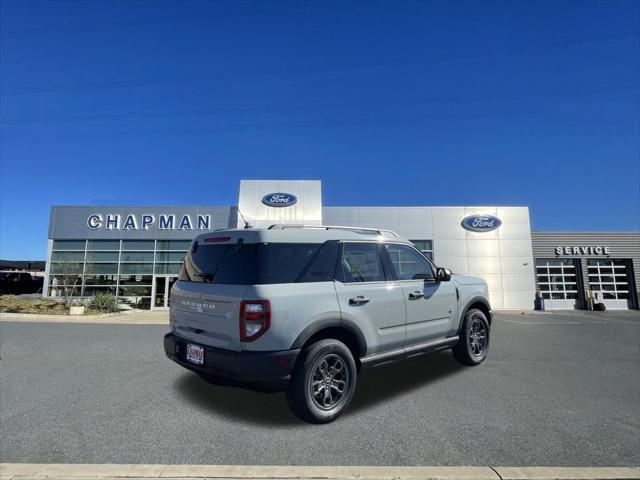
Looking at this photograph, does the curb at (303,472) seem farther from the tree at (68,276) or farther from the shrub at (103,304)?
the tree at (68,276)

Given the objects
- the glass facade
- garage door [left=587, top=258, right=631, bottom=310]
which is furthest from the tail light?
garage door [left=587, top=258, right=631, bottom=310]

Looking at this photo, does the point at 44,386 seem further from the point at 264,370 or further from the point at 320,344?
the point at 320,344

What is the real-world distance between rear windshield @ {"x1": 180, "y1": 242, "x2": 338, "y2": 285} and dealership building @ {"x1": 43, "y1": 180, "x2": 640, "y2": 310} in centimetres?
1680

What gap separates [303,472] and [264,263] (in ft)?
5.92

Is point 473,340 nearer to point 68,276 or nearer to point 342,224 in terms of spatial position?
point 342,224

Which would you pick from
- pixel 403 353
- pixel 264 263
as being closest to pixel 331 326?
pixel 264 263

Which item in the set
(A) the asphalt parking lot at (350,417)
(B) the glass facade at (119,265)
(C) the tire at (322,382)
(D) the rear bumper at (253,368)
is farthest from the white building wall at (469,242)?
(D) the rear bumper at (253,368)

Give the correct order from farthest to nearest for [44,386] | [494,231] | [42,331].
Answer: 1. [494,231]
2. [42,331]
3. [44,386]

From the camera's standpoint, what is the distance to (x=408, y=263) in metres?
4.73

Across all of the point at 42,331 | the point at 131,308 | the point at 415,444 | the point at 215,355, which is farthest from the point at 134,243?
the point at 415,444

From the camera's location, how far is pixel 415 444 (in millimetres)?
2939

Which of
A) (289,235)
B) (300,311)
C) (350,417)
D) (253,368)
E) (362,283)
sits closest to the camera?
(253,368)

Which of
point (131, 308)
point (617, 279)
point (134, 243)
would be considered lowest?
point (131, 308)

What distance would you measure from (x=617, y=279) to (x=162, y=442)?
100 feet
